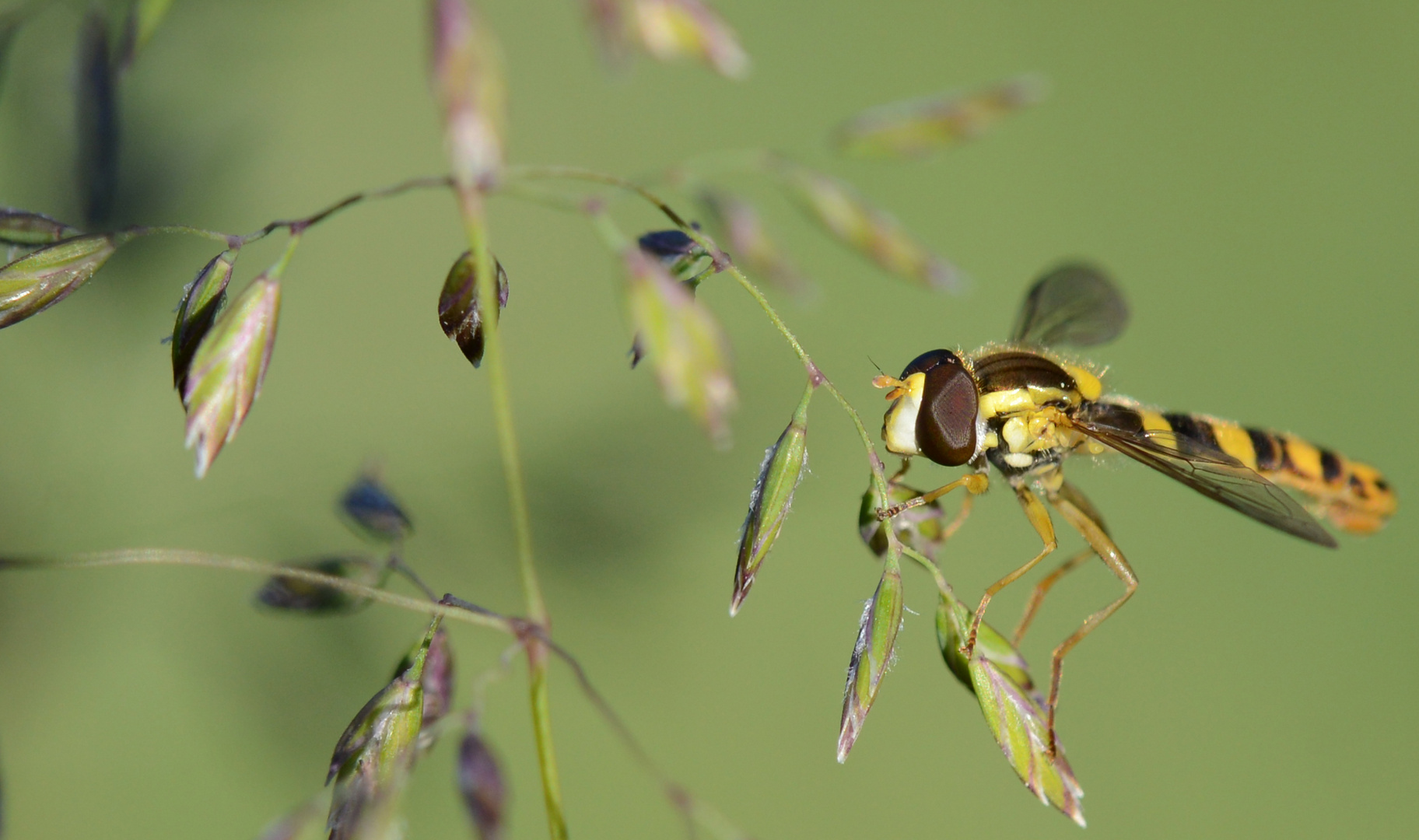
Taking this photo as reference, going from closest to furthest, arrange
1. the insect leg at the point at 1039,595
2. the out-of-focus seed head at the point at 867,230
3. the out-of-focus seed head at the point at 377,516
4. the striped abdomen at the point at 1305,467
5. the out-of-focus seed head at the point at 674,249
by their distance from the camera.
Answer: the out-of-focus seed head at the point at 867,230, the out-of-focus seed head at the point at 674,249, the out-of-focus seed head at the point at 377,516, the insect leg at the point at 1039,595, the striped abdomen at the point at 1305,467

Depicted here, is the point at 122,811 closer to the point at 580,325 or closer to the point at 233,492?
the point at 233,492

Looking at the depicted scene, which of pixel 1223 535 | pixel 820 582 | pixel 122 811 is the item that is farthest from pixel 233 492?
pixel 1223 535

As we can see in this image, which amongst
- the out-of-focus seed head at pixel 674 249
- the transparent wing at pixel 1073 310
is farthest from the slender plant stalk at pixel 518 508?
the transparent wing at pixel 1073 310

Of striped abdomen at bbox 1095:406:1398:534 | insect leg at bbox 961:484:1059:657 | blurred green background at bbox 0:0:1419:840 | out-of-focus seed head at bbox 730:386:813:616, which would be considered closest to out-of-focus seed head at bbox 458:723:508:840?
out-of-focus seed head at bbox 730:386:813:616

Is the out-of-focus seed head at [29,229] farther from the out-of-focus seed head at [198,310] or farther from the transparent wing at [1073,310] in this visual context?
the transparent wing at [1073,310]

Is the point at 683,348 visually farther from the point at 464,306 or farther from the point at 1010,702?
the point at 1010,702
